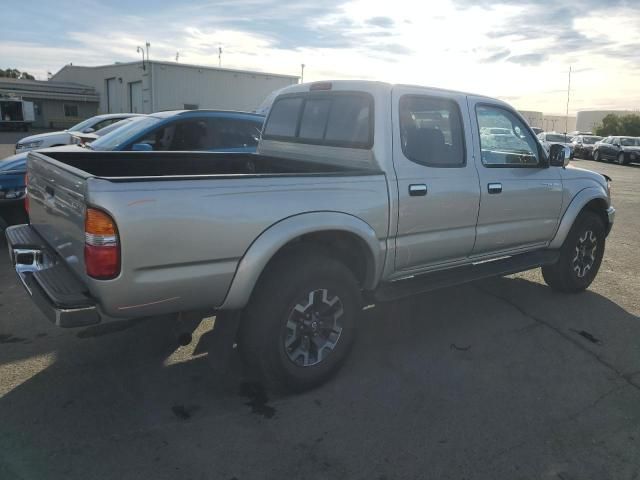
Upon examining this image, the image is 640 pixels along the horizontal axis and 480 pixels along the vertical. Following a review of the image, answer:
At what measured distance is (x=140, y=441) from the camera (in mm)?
2990

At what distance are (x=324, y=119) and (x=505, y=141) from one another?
1716 millimetres

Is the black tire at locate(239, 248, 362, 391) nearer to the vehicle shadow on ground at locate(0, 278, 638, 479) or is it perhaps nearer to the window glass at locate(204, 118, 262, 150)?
the vehicle shadow on ground at locate(0, 278, 638, 479)

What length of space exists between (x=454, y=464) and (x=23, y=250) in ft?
9.64

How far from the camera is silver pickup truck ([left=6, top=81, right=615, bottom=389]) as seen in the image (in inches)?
111

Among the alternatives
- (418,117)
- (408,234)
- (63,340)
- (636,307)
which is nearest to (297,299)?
(408,234)

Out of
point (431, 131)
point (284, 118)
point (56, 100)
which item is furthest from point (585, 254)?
point (56, 100)

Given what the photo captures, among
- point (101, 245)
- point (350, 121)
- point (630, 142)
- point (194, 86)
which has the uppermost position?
point (194, 86)

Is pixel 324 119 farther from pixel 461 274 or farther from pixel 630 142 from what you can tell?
pixel 630 142

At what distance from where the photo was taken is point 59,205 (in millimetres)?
3281

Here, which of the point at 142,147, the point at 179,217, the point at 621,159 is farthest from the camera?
the point at 621,159

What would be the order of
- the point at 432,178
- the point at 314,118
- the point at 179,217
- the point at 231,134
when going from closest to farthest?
the point at 179,217 → the point at 432,178 → the point at 314,118 → the point at 231,134

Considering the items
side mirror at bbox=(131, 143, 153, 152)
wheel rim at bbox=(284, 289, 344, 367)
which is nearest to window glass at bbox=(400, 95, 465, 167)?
wheel rim at bbox=(284, 289, 344, 367)

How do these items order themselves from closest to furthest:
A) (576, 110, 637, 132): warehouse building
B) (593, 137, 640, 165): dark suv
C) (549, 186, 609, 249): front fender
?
1. (549, 186, 609, 249): front fender
2. (593, 137, 640, 165): dark suv
3. (576, 110, 637, 132): warehouse building

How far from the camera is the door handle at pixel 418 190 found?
12.9ft
